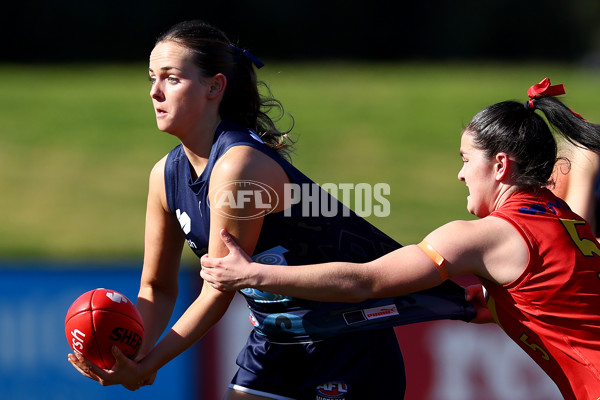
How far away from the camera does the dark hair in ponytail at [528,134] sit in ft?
9.23

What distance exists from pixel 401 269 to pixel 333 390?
2.30ft

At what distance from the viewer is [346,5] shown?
22.2 meters

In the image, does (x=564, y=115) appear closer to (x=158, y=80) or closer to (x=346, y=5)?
(x=158, y=80)

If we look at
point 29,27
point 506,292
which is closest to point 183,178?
point 506,292

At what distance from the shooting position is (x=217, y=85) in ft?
10.5

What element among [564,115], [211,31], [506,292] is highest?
[211,31]

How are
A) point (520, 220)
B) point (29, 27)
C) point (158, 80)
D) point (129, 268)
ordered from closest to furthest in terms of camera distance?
point (520, 220) < point (158, 80) < point (129, 268) < point (29, 27)

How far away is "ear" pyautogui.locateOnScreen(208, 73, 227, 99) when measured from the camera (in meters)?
3.17

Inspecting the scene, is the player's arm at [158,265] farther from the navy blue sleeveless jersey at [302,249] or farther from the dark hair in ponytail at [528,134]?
the dark hair in ponytail at [528,134]

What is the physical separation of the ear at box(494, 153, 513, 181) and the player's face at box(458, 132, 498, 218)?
16mm

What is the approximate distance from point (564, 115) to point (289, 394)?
1.42m

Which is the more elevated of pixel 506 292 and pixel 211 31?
pixel 211 31

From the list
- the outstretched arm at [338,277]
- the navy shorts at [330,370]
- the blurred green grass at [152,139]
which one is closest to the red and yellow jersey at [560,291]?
the outstretched arm at [338,277]

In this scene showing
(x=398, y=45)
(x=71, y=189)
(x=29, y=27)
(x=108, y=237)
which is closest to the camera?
(x=108, y=237)
